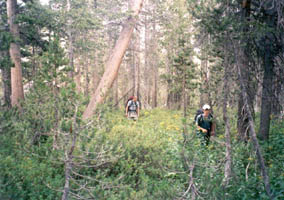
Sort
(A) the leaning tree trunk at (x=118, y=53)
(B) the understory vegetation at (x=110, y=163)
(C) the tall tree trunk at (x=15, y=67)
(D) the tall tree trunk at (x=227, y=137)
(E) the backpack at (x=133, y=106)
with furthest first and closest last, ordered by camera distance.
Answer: (C) the tall tree trunk at (x=15, y=67) → (E) the backpack at (x=133, y=106) → (A) the leaning tree trunk at (x=118, y=53) → (D) the tall tree trunk at (x=227, y=137) → (B) the understory vegetation at (x=110, y=163)

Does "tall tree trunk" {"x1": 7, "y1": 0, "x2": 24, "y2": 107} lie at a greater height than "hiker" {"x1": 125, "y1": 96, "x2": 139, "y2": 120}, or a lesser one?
greater

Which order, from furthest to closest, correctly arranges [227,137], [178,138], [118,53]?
[118,53] → [178,138] → [227,137]

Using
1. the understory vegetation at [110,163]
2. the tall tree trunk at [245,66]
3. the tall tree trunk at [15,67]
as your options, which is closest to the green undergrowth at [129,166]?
the understory vegetation at [110,163]

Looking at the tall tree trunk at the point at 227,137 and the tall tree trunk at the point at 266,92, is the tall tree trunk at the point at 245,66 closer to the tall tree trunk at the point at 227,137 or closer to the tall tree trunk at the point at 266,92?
the tall tree trunk at the point at 266,92

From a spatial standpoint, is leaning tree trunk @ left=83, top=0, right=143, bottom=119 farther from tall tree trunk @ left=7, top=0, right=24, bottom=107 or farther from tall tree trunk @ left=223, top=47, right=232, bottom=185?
tall tree trunk @ left=223, top=47, right=232, bottom=185

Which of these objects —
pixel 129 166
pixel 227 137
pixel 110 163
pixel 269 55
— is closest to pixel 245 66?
pixel 269 55

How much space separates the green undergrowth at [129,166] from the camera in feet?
13.6

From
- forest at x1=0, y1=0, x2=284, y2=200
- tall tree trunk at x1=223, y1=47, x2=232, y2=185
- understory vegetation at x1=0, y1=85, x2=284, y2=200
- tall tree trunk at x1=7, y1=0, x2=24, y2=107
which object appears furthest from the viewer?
tall tree trunk at x1=7, y1=0, x2=24, y2=107

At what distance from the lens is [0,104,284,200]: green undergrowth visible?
163 inches

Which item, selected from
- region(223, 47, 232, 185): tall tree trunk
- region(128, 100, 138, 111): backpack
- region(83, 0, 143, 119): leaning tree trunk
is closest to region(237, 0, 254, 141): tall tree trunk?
region(223, 47, 232, 185): tall tree trunk

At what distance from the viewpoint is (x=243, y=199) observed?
409 cm

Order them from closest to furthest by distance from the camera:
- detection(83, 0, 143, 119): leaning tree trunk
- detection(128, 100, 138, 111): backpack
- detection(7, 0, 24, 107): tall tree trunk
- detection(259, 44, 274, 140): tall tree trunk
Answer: detection(259, 44, 274, 140): tall tree trunk, detection(83, 0, 143, 119): leaning tree trunk, detection(128, 100, 138, 111): backpack, detection(7, 0, 24, 107): tall tree trunk

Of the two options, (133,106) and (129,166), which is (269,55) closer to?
(129,166)

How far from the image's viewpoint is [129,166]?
6258 millimetres
